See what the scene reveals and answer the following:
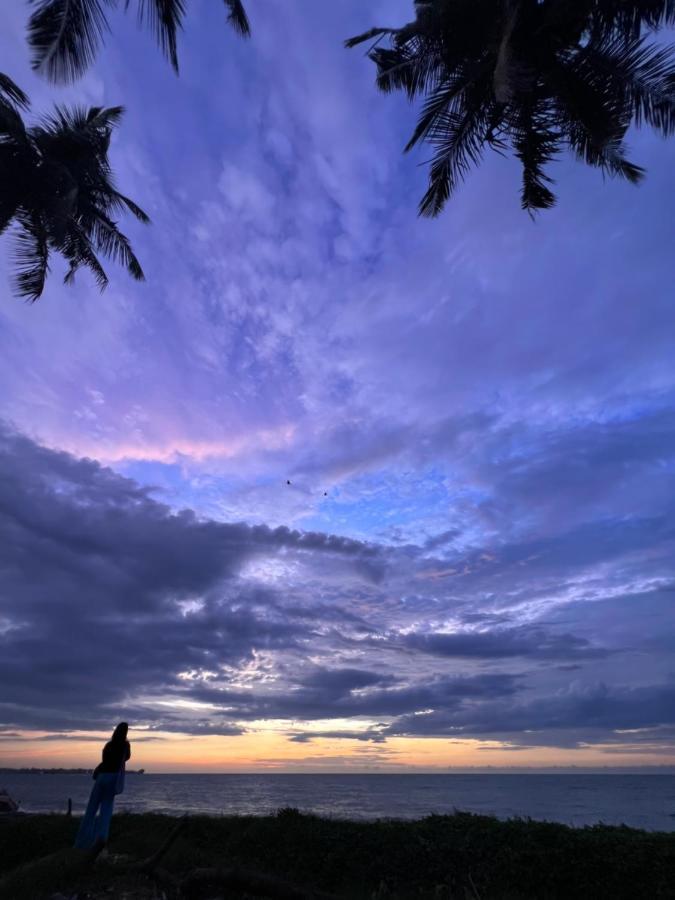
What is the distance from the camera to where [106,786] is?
10742mm

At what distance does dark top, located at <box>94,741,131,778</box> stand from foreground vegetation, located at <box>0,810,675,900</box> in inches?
56.0

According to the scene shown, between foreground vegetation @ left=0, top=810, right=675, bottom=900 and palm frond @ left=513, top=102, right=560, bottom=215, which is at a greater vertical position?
palm frond @ left=513, top=102, right=560, bottom=215

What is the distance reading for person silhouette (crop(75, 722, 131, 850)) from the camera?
1065 cm

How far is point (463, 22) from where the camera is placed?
1320cm

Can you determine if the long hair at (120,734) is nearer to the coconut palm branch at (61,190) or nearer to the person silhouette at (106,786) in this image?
the person silhouette at (106,786)

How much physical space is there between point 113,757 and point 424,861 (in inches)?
232

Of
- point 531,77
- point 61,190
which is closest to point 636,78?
point 531,77

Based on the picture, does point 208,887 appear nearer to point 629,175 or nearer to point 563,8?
point 629,175

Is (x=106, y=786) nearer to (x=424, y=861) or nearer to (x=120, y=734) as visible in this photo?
(x=120, y=734)

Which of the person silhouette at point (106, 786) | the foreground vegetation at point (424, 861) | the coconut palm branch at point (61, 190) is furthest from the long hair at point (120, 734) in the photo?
the coconut palm branch at point (61, 190)

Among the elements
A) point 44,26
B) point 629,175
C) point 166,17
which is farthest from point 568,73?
point 44,26

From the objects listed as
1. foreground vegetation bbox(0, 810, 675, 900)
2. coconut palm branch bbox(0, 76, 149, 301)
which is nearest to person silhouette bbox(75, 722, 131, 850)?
foreground vegetation bbox(0, 810, 675, 900)

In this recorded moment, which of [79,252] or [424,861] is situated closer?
[424,861]

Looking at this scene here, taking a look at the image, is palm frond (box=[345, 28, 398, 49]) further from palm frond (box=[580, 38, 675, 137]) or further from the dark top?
the dark top
